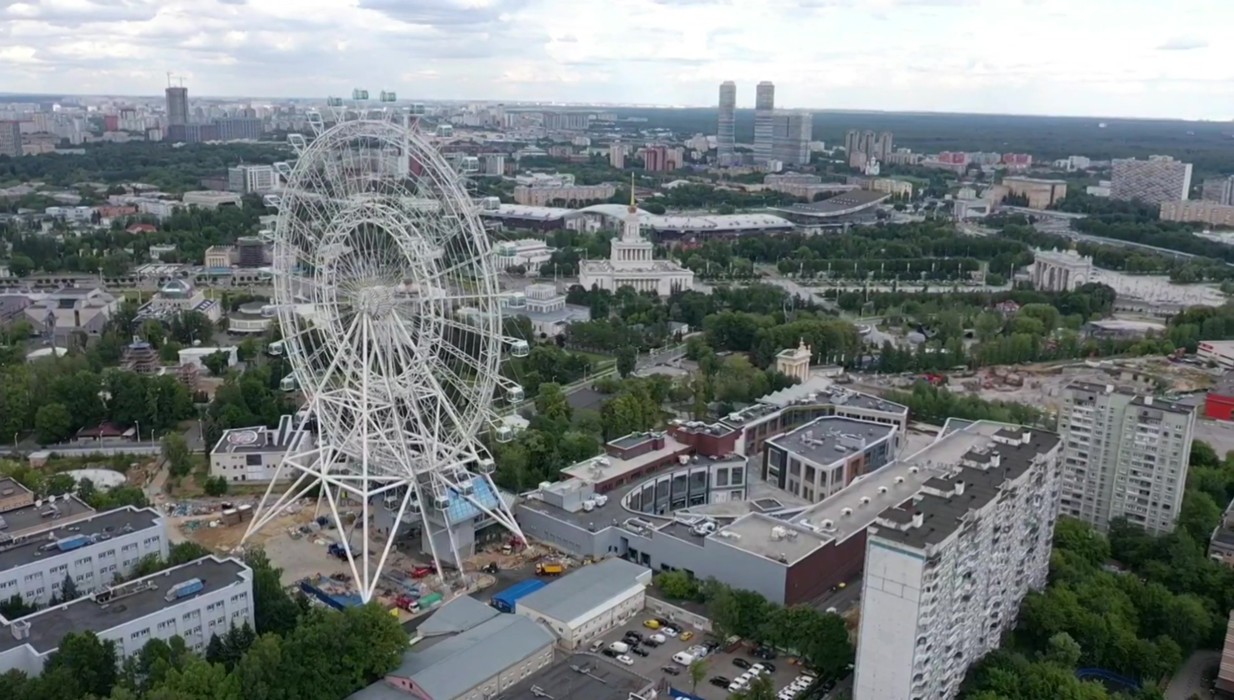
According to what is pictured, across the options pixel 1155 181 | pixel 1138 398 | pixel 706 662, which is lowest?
pixel 706 662

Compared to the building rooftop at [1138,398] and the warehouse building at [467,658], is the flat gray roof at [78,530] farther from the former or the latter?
the building rooftop at [1138,398]

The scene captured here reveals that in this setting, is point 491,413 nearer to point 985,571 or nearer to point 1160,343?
point 985,571

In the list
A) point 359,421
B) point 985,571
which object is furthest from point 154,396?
point 985,571

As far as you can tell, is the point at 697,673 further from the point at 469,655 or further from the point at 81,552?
the point at 81,552

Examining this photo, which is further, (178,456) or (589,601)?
(178,456)

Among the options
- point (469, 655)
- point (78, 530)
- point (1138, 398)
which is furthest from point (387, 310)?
point (1138, 398)
